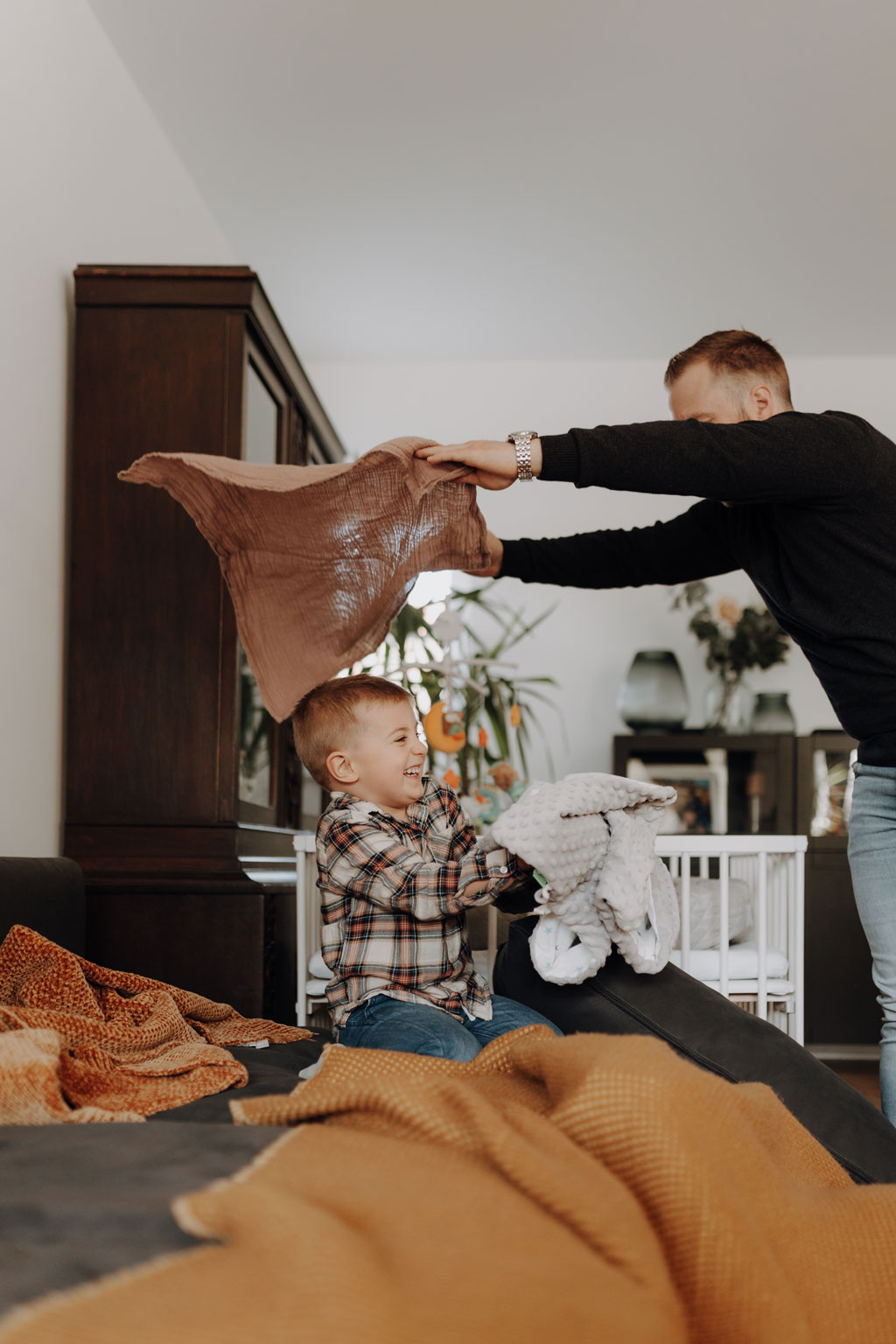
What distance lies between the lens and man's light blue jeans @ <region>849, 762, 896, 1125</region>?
175 centimetres

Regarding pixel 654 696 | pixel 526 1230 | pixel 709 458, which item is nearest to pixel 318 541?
pixel 709 458

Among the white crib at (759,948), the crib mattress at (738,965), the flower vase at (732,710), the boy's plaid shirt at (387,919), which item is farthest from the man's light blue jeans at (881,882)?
the flower vase at (732,710)

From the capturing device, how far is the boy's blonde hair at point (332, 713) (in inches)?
73.1

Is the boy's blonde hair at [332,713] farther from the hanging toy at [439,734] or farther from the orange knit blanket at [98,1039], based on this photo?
the hanging toy at [439,734]

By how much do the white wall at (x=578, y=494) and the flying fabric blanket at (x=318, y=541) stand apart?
2.95 m

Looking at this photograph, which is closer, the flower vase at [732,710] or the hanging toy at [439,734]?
the hanging toy at [439,734]

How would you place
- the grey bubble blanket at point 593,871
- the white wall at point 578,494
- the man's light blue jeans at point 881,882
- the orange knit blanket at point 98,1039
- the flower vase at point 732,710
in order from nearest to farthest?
the orange knit blanket at point 98,1039
the grey bubble blanket at point 593,871
the man's light blue jeans at point 881,882
the flower vase at point 732,710
the white wall at point 578,494

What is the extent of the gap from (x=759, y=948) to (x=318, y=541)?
1037mm

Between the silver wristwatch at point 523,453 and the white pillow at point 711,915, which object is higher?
the silver wristwatch at point 523,453

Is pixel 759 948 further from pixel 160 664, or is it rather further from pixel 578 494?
pixel 578 494

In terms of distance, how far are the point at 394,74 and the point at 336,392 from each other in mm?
2114

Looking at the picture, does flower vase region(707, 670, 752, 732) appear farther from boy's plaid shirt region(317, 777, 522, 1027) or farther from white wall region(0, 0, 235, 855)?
boy's plaid shirt region(317, 777, 522, 1027)

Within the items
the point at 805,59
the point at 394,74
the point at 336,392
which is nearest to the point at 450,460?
the point at 394,74

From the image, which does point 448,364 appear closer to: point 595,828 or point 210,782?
point 210,782
